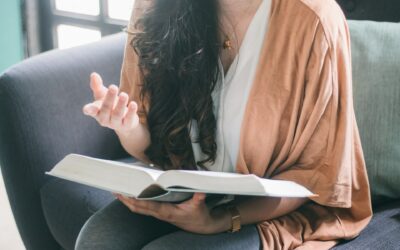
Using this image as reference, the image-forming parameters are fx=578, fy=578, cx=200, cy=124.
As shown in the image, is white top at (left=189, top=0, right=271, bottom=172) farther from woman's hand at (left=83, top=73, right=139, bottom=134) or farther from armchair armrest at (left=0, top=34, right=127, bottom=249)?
armchair armrest at (left=0, top=34, right=127, bottom=249)

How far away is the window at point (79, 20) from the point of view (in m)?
2.24

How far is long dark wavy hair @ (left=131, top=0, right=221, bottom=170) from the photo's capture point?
1.08 metres

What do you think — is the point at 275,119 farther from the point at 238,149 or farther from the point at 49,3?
the point at 49,3

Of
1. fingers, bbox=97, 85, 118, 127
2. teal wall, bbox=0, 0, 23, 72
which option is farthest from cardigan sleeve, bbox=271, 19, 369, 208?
teal wall, bbox=0, 0, 23, 72

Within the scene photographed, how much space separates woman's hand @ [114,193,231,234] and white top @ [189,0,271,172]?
0.45 ft

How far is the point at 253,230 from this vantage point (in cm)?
95

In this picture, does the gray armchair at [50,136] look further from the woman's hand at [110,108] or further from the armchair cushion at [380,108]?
the woman's hand at [110,108]

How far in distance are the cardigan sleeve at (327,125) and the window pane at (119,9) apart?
1.38 metres

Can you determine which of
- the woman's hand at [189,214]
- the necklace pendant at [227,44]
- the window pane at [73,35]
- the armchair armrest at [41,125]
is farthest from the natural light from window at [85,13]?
the woman's hand at [189,214]

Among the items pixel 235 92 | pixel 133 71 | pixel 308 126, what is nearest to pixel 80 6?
pixel 133 71

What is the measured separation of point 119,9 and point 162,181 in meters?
1.57

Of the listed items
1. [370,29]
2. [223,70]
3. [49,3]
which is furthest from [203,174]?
[49,3]

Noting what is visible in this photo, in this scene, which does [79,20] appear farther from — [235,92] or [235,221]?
[235,221]

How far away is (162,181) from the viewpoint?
2.59ft
